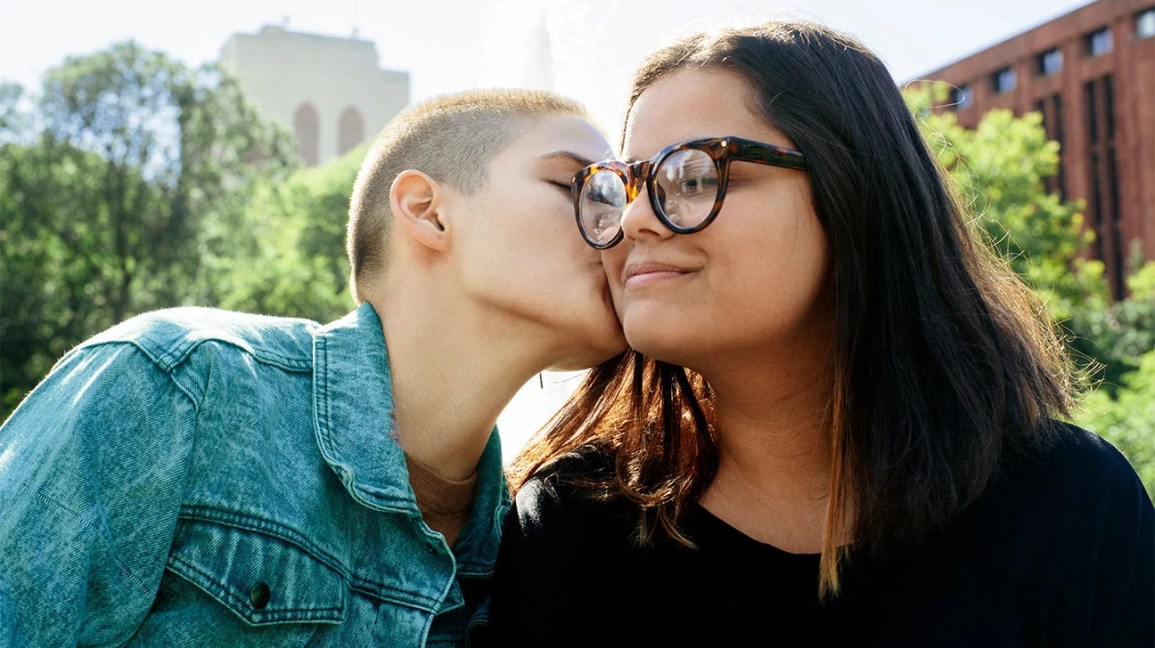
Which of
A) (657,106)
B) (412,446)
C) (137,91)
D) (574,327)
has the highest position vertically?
(137,91)

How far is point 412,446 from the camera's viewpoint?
3301mm

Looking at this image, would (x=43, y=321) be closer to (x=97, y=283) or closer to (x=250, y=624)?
(x=97, y=283)

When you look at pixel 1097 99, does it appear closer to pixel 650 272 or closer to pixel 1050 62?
Result: pixel 1050 62

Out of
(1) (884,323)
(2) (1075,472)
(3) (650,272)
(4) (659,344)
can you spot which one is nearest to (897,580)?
(2) (1075,472)

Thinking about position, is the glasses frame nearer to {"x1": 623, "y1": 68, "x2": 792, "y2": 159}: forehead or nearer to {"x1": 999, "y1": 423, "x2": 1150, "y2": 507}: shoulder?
{"x1": 623, "y1": 68, "x2": 792, "y2": 159}: forehead

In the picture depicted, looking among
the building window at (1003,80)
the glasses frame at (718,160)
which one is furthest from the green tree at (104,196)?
the building window at (1003,80)

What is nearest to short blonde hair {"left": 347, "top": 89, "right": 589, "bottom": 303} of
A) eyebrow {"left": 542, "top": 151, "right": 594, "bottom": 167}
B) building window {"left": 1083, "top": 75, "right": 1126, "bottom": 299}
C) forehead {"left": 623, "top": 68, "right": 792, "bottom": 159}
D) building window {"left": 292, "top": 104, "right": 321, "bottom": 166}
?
eyebrow {"left": 542, "top": 151, "right": 594, "bottom": 167}

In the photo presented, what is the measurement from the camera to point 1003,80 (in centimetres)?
5462

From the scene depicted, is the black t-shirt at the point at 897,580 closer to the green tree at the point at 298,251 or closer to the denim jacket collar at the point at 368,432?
the denim jacket collar at the point at 368,432

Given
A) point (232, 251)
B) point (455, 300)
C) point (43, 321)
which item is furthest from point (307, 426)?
point (232, 251)

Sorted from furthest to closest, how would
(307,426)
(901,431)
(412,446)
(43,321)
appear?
(43,321) → (412,446) → (307,426) → (901,431)

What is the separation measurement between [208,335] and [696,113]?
4.12 ft

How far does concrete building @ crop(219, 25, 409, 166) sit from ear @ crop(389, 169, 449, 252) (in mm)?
74985

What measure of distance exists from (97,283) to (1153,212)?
4055cm
